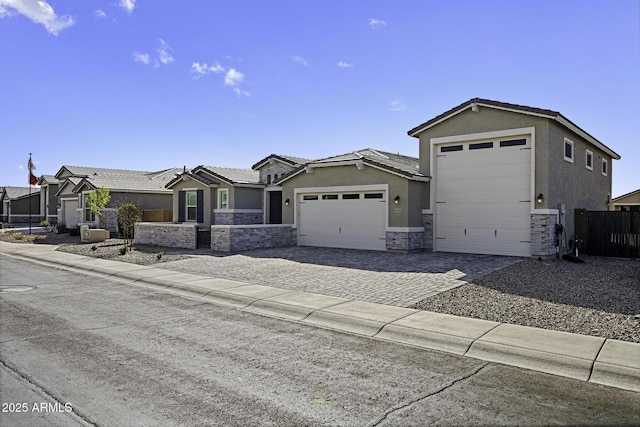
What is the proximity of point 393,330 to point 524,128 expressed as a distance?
37.1 feet

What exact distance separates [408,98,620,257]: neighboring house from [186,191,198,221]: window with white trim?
549 inches

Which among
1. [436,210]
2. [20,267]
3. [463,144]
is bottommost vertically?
[20,267]

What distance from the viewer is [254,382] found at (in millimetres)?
5016

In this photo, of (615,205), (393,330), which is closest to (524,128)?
(393,330)

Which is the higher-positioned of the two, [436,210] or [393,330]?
[436,210]

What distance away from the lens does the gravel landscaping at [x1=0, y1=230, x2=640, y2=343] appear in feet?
24.1

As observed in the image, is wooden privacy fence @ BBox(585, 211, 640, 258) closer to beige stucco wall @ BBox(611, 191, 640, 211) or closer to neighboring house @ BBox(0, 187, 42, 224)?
beige stucco wall @ BBox(611, 191, 640, 211)

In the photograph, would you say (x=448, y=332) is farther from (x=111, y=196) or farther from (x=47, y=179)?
(x=47, y=179)

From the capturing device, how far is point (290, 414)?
421 cm

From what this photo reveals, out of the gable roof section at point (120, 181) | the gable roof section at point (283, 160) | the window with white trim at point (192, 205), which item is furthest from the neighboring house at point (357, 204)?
the gable roof section at point (120, 181)

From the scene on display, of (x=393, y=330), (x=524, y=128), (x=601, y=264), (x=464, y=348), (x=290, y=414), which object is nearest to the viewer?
(x=290, y=414)

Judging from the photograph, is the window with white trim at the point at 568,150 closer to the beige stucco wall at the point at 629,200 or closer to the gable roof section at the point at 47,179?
the beige stucco wall at the point at 629,200

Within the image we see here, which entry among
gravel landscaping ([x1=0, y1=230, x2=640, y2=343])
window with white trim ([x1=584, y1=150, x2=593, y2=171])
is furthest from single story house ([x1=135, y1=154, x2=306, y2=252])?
window with white trim ([x1=584, y1=150, x2=593, y2=171])

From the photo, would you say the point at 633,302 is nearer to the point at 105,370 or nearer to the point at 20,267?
the point at 105,370
